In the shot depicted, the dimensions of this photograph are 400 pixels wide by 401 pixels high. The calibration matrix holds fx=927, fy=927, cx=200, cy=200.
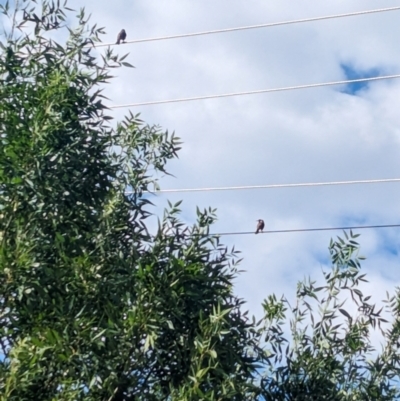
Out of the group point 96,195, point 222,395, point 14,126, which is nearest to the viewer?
point 222,395

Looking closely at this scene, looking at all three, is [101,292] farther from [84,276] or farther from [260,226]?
[260,226]

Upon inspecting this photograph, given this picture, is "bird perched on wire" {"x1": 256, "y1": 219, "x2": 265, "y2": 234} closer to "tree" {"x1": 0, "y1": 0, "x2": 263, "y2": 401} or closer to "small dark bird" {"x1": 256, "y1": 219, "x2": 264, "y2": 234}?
"small dark bird" {"x1": 256, "y1": 219, "x2": 264, "y2": 234}

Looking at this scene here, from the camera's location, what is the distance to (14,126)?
25.5 feet

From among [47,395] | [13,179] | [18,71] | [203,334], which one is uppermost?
[18,71]

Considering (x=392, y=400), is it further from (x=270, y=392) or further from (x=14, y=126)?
(x=14, y=126)

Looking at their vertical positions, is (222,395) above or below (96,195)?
below

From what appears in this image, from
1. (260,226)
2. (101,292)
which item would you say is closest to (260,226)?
(260,226)

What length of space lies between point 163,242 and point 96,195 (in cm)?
85

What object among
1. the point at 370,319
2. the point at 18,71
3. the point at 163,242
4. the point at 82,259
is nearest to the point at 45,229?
the point at 82,259

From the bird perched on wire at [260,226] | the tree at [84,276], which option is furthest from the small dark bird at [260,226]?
the tree at [84,276]

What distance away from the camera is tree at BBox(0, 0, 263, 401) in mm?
6844

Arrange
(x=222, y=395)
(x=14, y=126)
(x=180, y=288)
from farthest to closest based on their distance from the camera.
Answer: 1. (x=14, y=126)
2. (x=180, y=288)
3. (x=222, y=395)

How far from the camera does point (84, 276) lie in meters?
7.49

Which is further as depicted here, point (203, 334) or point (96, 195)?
point (96, 195)
